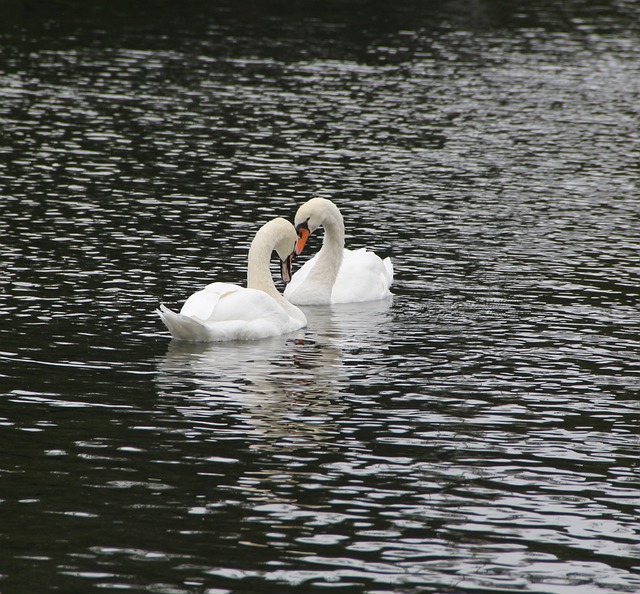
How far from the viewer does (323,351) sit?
18.5m

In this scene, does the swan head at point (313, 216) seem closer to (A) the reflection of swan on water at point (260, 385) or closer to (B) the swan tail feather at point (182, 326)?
(A) the reflection of swan on water at point (260, 385)

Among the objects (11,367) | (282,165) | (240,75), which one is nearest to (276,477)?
(11,367)

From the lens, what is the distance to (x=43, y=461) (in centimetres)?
1330

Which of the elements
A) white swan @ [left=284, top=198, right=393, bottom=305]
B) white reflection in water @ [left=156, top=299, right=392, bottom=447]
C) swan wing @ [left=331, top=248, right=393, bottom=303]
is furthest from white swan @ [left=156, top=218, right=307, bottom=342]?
swan wing @ [left=331, top=248, right=393, bottom=303]

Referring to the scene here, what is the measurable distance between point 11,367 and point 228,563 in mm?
6471

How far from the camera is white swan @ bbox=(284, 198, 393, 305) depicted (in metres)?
21.9

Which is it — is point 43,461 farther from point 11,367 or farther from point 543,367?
point 543,367

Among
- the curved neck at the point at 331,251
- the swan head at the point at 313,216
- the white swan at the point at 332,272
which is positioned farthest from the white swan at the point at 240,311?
the curved neck at the point at 331,251

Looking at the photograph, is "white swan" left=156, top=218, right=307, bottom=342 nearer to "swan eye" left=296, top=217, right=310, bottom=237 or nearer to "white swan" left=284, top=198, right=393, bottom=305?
"white swan" left=284, top=198, right=393, bottom=305

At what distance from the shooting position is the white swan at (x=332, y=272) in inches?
862

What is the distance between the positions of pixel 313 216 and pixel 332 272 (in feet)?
3.22

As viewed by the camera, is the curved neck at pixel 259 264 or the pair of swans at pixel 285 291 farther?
the curved neck at pixel 259 264

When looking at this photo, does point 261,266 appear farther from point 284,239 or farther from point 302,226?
point 302,226

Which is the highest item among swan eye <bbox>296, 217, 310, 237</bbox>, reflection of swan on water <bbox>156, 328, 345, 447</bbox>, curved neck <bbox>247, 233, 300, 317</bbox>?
swan eye <bbox>296, 217, 310, 237</bbox>
